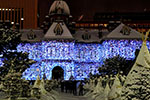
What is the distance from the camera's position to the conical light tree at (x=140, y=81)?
33.1 feet

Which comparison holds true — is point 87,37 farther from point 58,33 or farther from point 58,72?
point 58,72

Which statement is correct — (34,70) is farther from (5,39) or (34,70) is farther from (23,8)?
(23,8)

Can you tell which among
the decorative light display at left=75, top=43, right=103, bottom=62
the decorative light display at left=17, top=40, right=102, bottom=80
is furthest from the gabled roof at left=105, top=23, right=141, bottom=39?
the decorative light display at left=17, top=40, right=102, bottom=80

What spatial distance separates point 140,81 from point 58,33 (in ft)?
164

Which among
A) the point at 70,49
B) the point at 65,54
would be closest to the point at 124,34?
the point at 70,49

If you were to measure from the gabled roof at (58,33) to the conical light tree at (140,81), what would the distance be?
48820mm

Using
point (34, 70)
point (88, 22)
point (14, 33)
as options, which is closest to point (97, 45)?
point (34, 70)

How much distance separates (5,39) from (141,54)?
2728cm

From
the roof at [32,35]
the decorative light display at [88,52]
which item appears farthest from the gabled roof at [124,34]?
the roof at [32,35]

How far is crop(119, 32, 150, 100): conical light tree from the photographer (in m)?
10.1

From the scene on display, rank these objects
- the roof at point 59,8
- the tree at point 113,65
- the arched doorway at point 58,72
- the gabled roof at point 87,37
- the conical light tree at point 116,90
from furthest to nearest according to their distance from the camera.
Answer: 1. the roof at point 59,8
2. the gabled roof at point 87,37
3. the arched doorway at point 58,72
4. the tree at point 113,65
5. the conical light tree at point 116,90

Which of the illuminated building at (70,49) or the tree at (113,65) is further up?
the illuminated building at (70,49)

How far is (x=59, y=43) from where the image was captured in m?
58.6

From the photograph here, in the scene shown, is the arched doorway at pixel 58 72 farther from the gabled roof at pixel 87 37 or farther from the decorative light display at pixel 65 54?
the gabled roof at pixel 87 37
